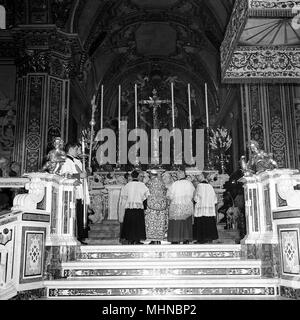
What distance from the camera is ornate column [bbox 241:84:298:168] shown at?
11.4 metres

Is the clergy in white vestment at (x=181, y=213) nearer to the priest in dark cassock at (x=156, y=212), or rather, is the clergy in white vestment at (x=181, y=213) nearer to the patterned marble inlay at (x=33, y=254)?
the priest in dark cassock at (x=156, y=212)

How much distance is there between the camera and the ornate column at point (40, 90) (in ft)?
37.1

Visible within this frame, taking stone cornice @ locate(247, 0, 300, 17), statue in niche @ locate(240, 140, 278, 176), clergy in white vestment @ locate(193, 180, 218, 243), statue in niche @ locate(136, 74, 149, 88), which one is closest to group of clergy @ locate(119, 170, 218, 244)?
clergy in white vestment @ locate(193, 180, 218, 243)

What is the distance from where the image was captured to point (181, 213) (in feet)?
26.8

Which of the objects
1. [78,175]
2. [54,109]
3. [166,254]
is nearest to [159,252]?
[166,254]

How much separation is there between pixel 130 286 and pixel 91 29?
35.7ft

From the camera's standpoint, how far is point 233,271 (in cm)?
597

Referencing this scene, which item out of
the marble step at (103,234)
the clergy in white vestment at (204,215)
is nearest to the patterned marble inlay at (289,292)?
the clergy in white vestment at (204,215)

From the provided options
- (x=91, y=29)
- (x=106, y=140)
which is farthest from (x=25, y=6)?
(x=106, y=140)

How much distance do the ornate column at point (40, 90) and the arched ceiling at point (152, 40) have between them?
1.07 metres

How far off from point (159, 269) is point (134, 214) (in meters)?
2.25

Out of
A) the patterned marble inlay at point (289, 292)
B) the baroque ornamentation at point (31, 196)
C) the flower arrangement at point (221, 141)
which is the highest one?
the flower arrangement at point (221, 141)

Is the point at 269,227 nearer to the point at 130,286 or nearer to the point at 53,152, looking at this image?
the point at 130,286

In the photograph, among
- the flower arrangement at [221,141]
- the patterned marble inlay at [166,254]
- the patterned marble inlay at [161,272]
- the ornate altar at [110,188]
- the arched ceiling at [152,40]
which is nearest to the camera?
the patterned marble inlay at [161,272]
